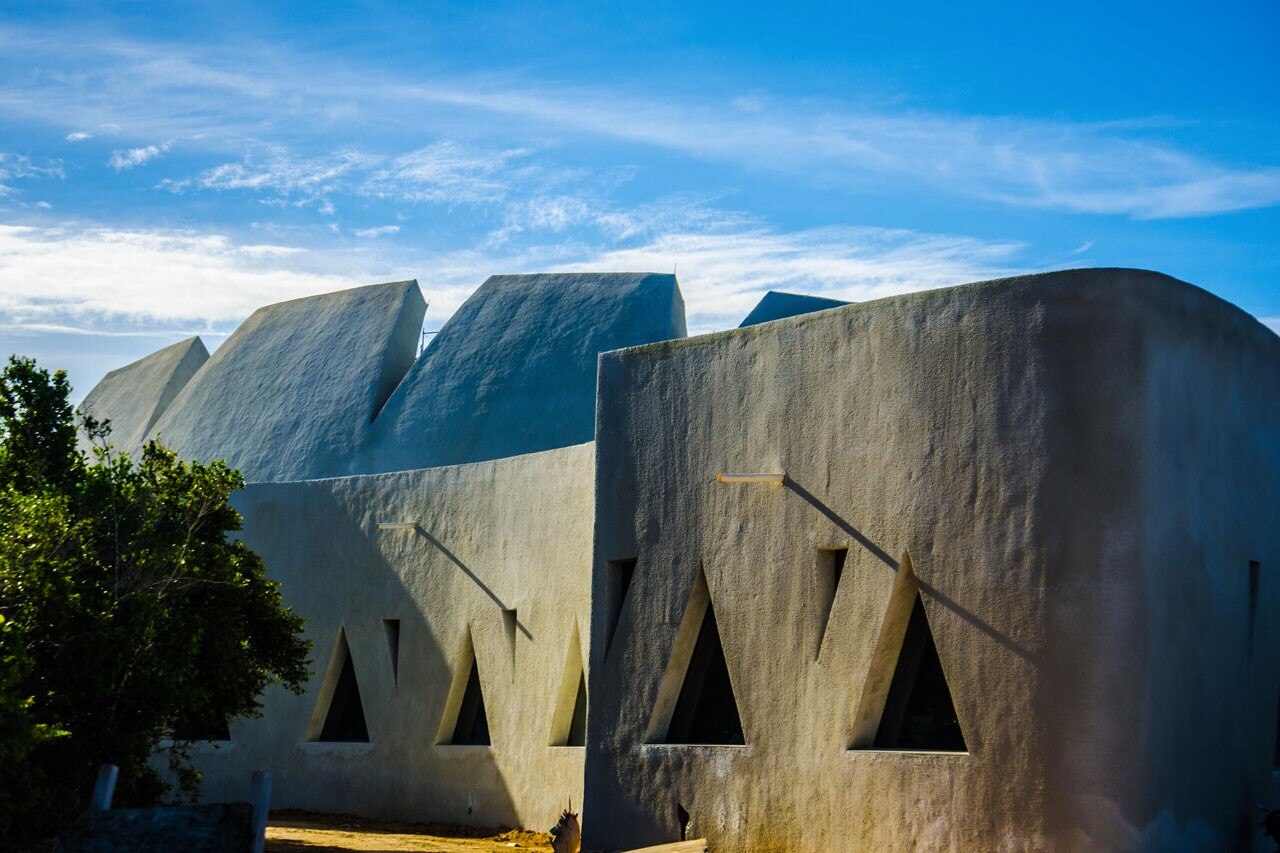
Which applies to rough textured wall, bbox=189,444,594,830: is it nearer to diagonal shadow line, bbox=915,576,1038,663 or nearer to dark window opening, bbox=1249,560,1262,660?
diagonal shadow line, bbox=915,576,1038,663

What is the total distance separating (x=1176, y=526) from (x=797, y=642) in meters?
3.68

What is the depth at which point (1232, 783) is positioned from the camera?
40.4ft

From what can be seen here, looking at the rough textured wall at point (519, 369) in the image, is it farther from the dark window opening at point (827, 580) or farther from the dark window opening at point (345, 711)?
the dark window opening at point (827, 580)

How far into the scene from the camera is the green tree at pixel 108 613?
13.2 meters

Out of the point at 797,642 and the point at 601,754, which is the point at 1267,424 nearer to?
the point at 797,642

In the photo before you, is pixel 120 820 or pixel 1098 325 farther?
pixel 120 820

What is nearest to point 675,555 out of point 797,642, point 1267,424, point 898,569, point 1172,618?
point 797,642

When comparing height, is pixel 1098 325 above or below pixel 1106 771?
above

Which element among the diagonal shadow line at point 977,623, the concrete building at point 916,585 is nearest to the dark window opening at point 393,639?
the concrete building at point 916,585

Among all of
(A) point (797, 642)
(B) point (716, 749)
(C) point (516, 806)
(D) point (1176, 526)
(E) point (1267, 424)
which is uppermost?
(E) point (1267, 424)

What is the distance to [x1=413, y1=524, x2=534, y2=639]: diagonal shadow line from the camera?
19.0m

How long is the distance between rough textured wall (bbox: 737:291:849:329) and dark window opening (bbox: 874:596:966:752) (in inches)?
370

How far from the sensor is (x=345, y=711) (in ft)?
72.1

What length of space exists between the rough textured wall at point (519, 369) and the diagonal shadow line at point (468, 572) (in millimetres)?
2657
